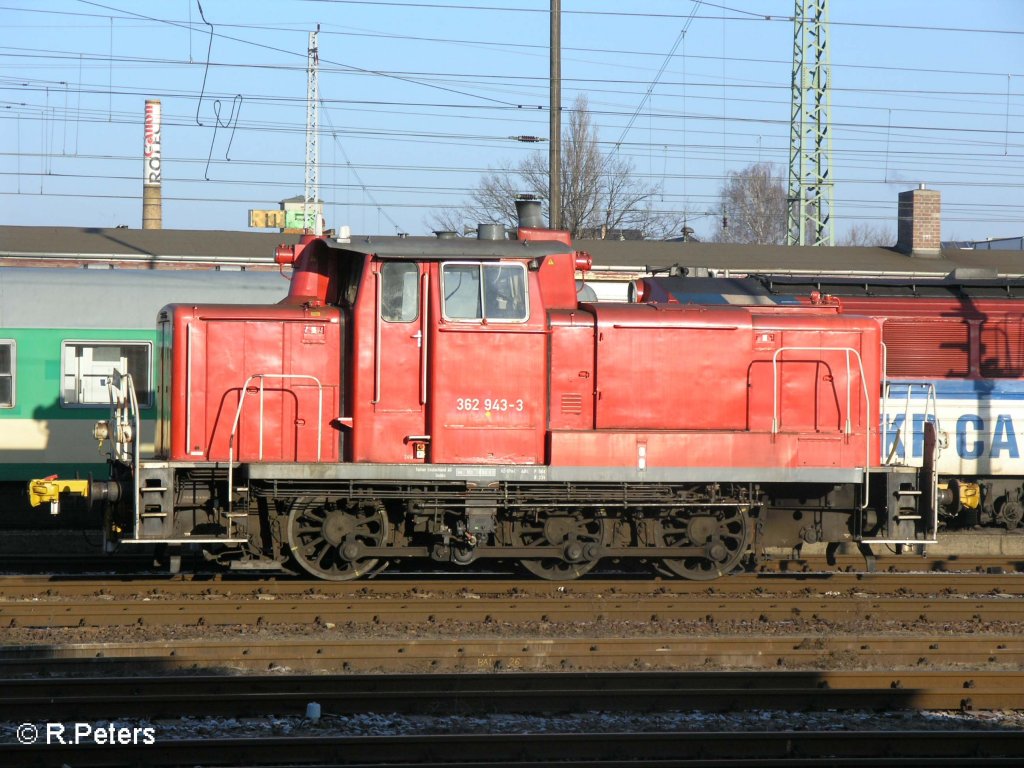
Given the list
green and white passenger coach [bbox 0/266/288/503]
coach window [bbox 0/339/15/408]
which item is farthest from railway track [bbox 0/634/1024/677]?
coach window [bbox 0/339/15/408]

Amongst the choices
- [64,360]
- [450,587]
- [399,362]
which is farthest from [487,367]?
[64,360]

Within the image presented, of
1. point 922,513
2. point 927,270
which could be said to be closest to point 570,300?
point 922,513

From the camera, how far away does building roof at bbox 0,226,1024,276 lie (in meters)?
23.5

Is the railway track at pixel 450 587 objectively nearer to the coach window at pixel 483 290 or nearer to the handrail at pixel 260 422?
the handrail at pixel 260 422

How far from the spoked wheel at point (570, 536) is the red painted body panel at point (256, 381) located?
7.23ft

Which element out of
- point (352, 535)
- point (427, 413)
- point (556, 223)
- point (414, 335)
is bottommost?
point (352, 535)

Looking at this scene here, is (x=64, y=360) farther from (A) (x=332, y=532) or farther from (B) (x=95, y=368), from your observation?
(A) (x=332, y=532)

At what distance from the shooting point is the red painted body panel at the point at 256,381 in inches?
442

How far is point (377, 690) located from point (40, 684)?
2301 millimetres

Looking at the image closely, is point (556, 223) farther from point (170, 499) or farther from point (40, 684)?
point (40, 684)

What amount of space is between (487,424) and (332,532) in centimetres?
194

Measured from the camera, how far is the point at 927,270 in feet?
88.3

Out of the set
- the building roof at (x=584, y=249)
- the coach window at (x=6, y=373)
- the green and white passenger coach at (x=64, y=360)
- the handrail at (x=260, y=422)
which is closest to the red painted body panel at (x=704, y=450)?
the handrail at (x=260, y=422)

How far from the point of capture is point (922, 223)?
29016 millimetres
